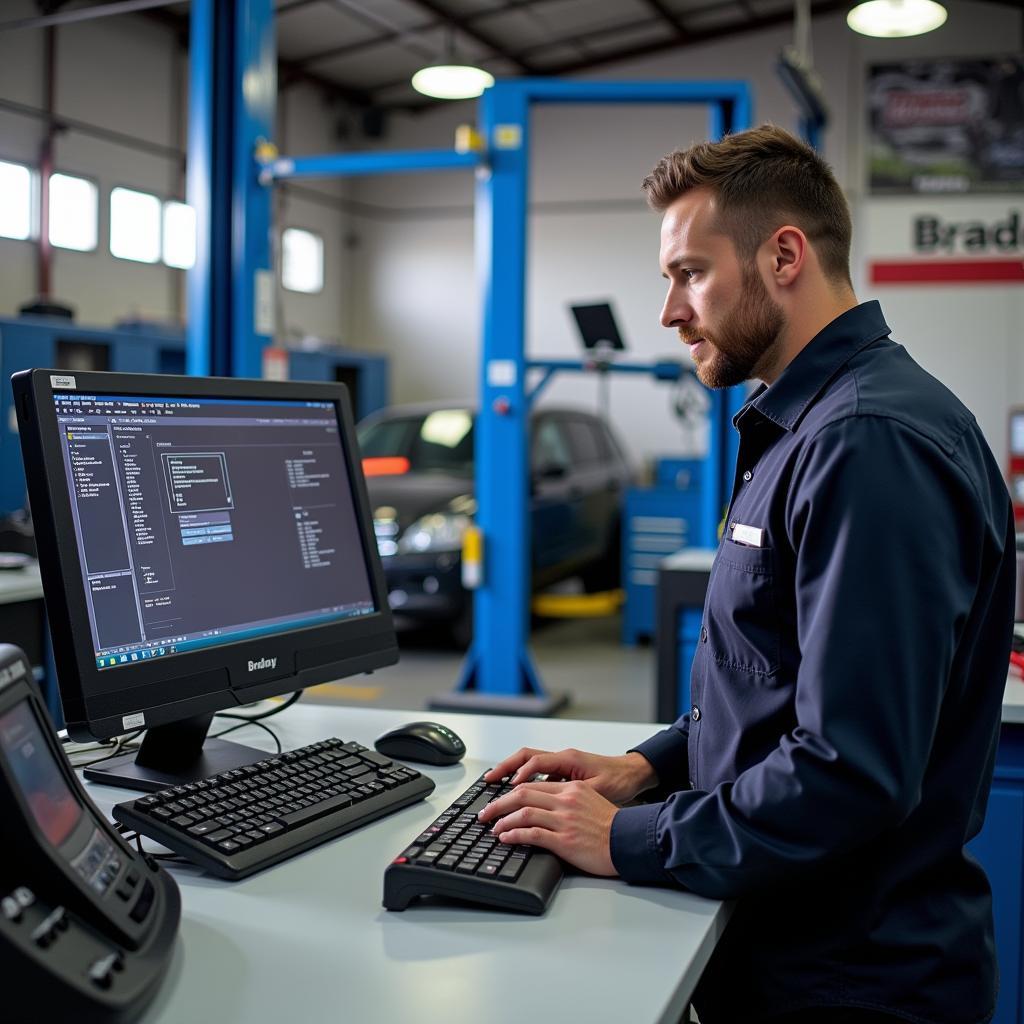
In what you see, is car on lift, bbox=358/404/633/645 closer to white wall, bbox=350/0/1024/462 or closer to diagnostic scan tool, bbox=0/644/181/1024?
white wall, bbox=350/0/1024/462

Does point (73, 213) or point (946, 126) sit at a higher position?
point (946, 126)

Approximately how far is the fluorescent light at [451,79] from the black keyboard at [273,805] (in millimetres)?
7110

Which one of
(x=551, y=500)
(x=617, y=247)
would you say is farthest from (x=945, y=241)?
(x=551, y=500)

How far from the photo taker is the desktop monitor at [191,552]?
131 centimetres

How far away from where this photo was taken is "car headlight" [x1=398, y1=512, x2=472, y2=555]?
243 inches

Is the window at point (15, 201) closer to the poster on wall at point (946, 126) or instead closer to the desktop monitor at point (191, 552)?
the poster on wall at point (946, 126)

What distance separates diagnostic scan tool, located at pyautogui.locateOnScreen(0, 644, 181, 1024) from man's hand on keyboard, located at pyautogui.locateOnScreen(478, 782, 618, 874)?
361mm

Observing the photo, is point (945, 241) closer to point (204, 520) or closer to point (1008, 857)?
point (1008, 857)

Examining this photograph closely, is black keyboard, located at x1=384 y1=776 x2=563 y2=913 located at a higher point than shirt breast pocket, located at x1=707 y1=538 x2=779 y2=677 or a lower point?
lower

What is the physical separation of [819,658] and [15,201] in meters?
9.51

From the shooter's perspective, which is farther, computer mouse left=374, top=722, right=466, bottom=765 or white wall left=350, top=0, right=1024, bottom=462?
white wall left=350, top=0, right=1024, bottom=462

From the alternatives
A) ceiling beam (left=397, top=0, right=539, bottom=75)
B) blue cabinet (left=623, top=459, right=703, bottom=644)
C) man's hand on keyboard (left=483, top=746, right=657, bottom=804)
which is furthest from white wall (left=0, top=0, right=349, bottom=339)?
man's hand on keyboard (left=483, top=746, right=657, bottom=804)

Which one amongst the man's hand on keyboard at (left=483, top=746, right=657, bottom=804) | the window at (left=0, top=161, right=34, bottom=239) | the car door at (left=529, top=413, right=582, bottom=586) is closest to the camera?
the man's hand on keyboard at (left=483, top=746, right=657, bottom=804)

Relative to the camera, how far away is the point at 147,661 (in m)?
1.38
